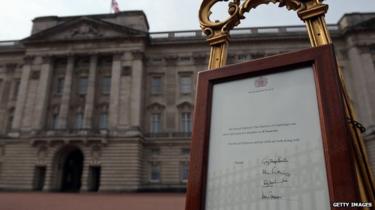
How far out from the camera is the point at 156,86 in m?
33.7

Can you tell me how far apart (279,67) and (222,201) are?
1100 mm

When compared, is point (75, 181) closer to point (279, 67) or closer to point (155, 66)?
point (155, 66)

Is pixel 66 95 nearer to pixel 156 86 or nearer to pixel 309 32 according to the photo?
pixel 156 86

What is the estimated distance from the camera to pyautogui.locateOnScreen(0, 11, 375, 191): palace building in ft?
96.8

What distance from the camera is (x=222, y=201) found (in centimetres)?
216

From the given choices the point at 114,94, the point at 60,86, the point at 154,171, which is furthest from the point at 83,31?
the point at 154,171

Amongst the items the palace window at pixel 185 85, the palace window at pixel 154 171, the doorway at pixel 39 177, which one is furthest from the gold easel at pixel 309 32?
the doorway at pixel 39 177

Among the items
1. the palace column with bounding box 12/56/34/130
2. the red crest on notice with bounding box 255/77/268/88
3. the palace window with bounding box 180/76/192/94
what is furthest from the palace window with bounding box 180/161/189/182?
the red crest on notice with bounding box 255/77/268/88

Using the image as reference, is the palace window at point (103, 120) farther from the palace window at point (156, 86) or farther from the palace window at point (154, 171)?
the palace window at point (154, 171)

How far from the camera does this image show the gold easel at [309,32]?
5.82 ft

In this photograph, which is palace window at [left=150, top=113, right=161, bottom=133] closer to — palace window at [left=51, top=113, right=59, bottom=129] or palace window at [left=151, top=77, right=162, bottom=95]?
palace window at [left=151, top=77, right=162, bottom=95]

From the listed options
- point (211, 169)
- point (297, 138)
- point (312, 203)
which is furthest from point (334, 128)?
point (211, 169)

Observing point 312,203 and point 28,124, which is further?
point 28,124

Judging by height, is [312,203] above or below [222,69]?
below
